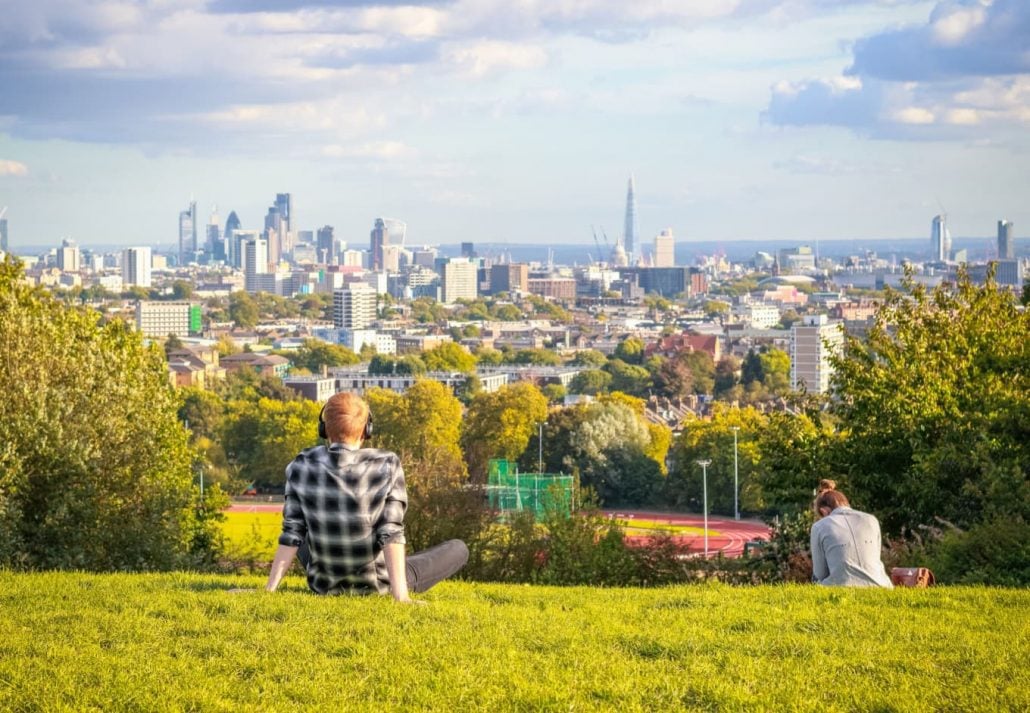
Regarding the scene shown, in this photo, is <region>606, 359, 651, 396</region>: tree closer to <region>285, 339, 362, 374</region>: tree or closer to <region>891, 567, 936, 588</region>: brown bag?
<region>285, 339, 362, 374</region>: tree

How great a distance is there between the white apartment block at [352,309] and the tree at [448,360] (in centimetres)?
6095

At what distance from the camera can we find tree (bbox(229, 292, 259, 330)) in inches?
6777

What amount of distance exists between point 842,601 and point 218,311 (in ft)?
593

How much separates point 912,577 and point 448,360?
348ft

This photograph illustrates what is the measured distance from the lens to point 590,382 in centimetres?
10412

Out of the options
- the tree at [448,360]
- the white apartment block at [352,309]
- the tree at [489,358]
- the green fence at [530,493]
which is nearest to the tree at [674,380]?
the tree at [448,360]

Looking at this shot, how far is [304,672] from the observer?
4.70 metres

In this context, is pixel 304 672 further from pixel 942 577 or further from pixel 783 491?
pixel 783 491

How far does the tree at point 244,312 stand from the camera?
17212 cm

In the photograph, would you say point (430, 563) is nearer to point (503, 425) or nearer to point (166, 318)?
point (503, 425)

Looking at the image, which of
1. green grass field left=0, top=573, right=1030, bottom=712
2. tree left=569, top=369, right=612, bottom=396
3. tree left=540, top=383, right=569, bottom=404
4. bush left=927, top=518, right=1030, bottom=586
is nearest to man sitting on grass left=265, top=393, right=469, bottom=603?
green grass field left=0, top=573, right=1030, bottom=712

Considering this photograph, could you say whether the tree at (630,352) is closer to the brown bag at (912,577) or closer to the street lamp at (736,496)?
the street lamp at (736,496)

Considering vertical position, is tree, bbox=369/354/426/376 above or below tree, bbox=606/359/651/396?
above

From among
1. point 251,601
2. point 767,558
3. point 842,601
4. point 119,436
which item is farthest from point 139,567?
point 842,601
